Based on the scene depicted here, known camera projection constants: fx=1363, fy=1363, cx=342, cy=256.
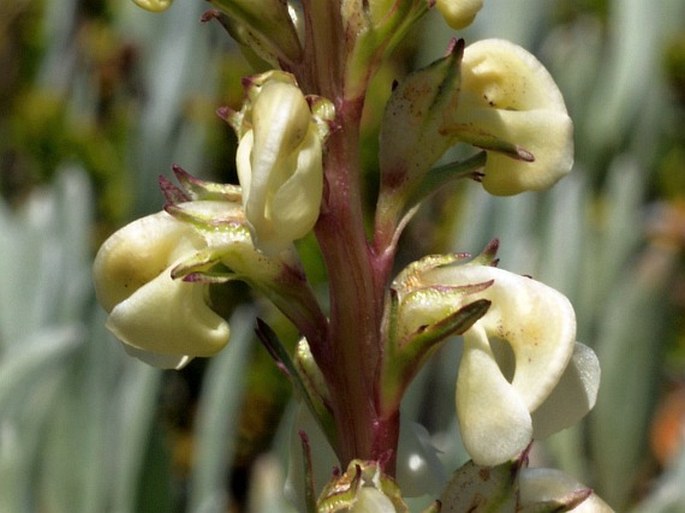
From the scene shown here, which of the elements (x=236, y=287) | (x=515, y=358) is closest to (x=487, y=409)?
(x=515, y=358)

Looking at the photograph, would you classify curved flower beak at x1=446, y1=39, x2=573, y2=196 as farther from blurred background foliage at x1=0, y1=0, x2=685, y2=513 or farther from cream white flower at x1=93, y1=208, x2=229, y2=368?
blurred background foliage at x1=0, y1=0, x2=685, y2=513

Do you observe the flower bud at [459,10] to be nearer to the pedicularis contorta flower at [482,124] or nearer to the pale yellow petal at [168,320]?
the pedicularis contorta flower at [482,124]

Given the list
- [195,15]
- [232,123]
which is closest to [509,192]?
[232,123]

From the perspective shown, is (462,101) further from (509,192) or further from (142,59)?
(142,59)

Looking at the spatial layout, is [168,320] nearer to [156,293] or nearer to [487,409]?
[156,293]

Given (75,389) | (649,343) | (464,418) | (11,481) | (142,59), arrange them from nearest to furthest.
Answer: (464,418) < (11,481) < (75,389) < (649,343) < (142,59)

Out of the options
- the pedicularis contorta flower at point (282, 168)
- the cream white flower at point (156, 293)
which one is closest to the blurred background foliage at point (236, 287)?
the cream white flower at point (156, 293)
